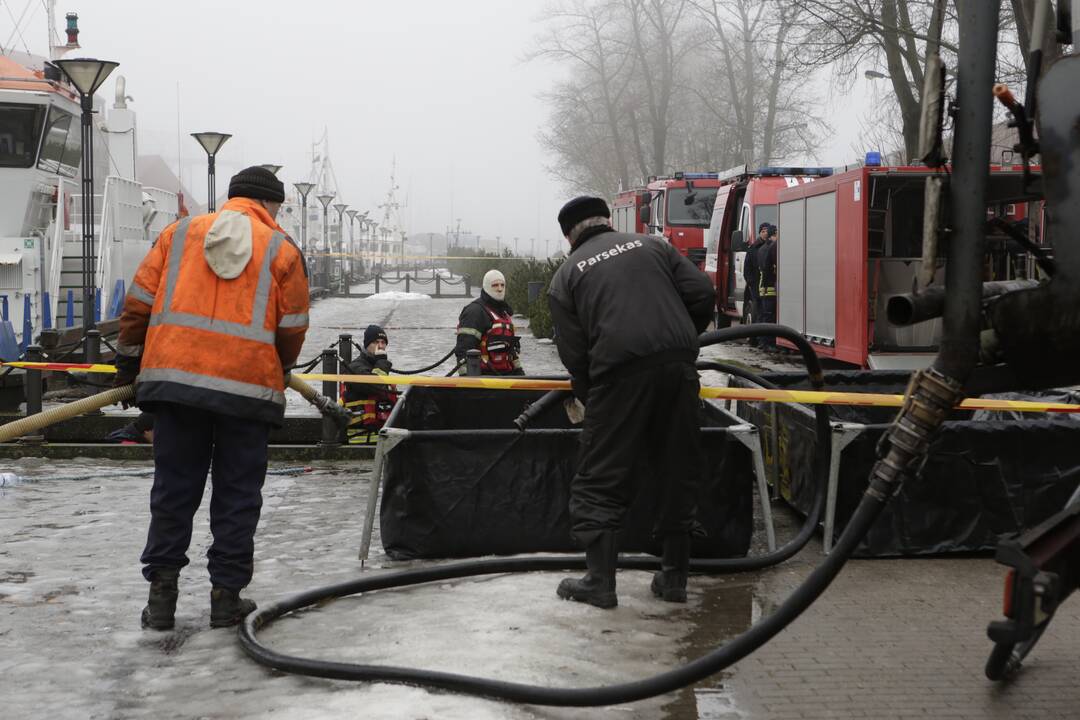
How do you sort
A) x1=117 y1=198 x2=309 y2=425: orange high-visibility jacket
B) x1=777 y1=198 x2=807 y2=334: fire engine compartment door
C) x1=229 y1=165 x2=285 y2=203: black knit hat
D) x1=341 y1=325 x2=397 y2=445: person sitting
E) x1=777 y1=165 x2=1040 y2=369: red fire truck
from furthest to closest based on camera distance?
x1=777 y1=198 x2=807 y2=334: fire engine compartment door < x1=777 y1=165 x2=1040 y2=369: red fire truck < x1=341 y1=325 x2=397 y2=445: person sitting < x1=229 y1=165 x2=285 y2=203: black knit hat < x1=117 y1=198 x2=309 y2=425: orange high-visibility jacket

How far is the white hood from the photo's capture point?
550 centimetres

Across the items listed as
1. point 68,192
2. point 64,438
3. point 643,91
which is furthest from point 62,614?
point 643,91

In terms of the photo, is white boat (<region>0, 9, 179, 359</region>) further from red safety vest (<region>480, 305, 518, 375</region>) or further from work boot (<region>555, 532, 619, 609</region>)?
work boot (<region>555, 532, 619, 609</region>)

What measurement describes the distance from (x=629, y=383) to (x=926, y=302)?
2151 millimetres

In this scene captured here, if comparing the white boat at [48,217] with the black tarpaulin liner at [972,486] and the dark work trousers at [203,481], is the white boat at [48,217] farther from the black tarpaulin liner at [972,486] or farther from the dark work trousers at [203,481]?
the black tarpaulin liner at [972,486]

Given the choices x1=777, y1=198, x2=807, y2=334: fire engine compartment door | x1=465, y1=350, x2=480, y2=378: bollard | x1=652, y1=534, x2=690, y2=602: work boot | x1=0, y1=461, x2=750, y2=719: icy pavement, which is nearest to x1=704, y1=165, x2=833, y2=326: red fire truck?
x1=777, y1=198, x2=807, y2=334: fire engine compartment door

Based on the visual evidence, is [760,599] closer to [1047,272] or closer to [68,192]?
[1047,272]

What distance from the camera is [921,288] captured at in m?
3.79

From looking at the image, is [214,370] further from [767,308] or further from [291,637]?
[767,308]

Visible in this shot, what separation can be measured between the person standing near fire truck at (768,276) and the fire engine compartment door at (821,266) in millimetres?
2429

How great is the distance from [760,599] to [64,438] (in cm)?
766

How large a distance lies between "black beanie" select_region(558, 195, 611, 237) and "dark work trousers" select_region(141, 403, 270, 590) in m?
1.69

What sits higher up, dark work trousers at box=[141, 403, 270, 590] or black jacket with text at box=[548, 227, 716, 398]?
black jacket with text at box=[548, 227, 716, 398]

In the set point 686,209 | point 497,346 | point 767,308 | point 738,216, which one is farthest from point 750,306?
point 497,346
